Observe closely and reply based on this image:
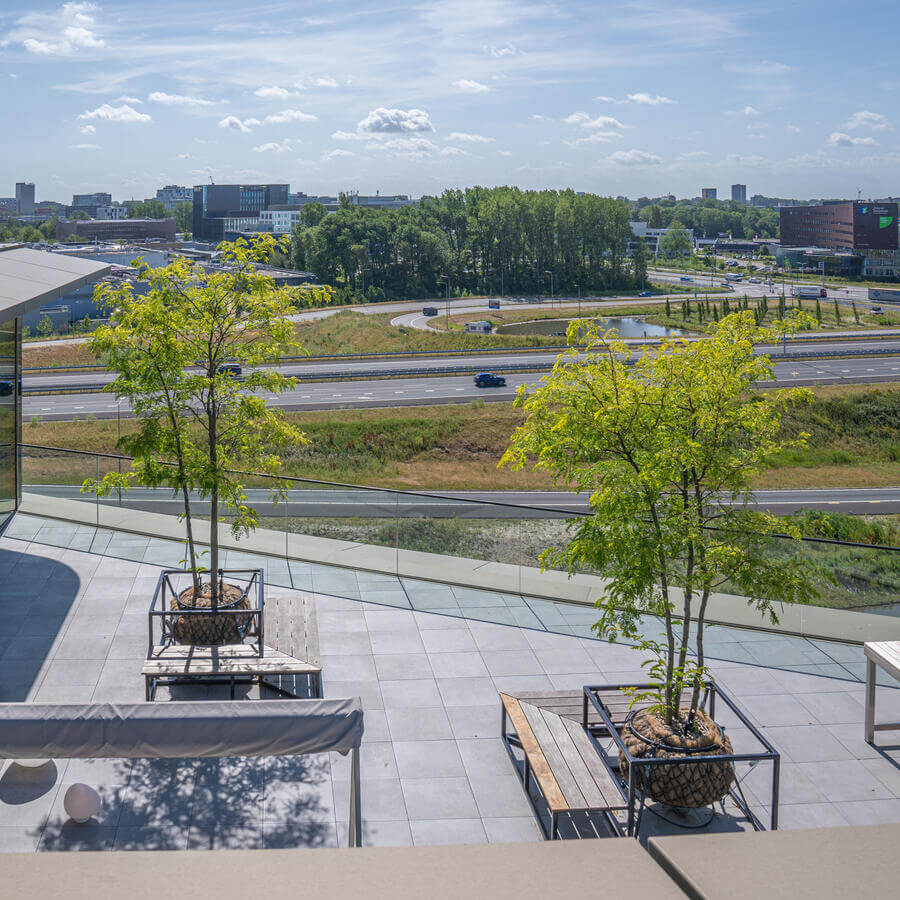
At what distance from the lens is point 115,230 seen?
17988 centimetres

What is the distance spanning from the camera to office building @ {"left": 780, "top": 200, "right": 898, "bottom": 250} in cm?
15950

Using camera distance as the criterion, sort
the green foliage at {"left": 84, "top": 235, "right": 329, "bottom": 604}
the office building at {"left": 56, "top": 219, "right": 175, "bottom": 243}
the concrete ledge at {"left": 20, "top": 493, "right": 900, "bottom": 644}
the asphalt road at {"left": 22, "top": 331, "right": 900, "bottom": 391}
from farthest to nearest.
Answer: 1. the office building at {"left": 56, "top": 219, "right": 175, "bottom": 243}
2. the asphalt road at {"left": 22, "top": 331, "right": 900, "bottom": 391}
3. the concrete ledge at {"left": 20, "top": 493, "right": 900, "bottom": 644}
4. the green foliage at {"left": 84, "top": 235, "right": 329, "bottom": 604}

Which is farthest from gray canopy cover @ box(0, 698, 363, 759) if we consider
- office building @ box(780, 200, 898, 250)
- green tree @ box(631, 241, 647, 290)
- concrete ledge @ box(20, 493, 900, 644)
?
office building @ box(780, 200, 898, 250)

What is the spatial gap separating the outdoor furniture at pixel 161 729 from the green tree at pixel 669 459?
270 centimetres

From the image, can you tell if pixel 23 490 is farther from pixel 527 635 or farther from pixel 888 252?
pixel 888 252

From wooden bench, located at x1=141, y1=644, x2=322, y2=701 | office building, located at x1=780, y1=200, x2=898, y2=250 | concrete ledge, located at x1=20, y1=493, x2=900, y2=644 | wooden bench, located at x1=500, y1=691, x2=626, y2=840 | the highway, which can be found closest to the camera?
wooden bench, located at x1=500, y1=691, x2=626, y2=840

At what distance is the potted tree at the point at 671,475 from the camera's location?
812cm

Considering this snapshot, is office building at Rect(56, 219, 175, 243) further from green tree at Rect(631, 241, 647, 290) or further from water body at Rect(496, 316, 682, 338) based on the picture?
water body at Rect(496, 316, 682, 338)

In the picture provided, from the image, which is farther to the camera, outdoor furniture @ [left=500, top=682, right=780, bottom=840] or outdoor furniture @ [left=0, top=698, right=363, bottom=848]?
outdoor furniture @ [left=500, top=682, right=780, bottom=840]

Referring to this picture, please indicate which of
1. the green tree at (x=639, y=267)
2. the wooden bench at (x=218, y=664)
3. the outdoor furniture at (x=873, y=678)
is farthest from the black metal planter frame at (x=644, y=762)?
the green tree at (x=639, y=267)

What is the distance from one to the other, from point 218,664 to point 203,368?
3319 mm

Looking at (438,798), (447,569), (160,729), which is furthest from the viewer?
(447,569)

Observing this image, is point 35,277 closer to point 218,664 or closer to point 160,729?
point 218,664

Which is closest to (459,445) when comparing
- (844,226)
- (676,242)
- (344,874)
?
(344,874)
